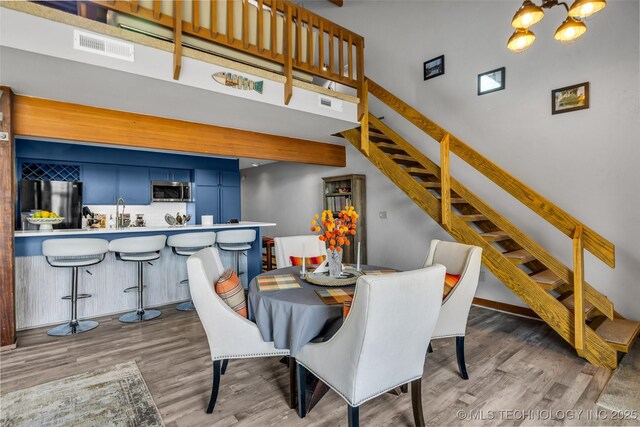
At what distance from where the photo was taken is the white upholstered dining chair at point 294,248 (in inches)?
124

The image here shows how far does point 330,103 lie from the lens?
3.83 meters

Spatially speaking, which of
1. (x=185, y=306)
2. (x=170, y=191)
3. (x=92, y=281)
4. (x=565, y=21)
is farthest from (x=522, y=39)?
(x=170, y=191)

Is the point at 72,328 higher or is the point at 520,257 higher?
the point at 520,257

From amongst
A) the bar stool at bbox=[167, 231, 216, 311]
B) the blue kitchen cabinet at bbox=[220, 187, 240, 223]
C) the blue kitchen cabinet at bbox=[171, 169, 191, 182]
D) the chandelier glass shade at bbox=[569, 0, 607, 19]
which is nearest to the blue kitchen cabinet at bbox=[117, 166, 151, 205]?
the blue kitchen cabinet at bbox=[171, 169, 191, 182]

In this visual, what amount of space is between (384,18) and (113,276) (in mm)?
5536

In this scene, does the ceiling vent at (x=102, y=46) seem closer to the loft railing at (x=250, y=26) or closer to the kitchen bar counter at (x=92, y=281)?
the loft railing at (x=250, y=26)

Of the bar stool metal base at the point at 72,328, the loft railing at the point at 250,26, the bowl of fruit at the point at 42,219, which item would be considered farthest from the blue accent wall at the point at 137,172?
the loft railing at the point at 250,26

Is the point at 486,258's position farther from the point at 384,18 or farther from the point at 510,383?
the point at 384,18

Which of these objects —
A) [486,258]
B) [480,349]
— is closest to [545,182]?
[486,258]

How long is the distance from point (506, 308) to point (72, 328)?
4823 millimetres

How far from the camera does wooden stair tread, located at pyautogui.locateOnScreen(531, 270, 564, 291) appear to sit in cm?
278

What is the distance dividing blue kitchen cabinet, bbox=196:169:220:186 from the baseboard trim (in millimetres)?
5108

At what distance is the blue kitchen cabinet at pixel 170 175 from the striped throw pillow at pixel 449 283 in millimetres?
5353

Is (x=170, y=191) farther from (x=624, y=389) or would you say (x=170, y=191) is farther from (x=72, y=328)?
(x=624, y=389)
